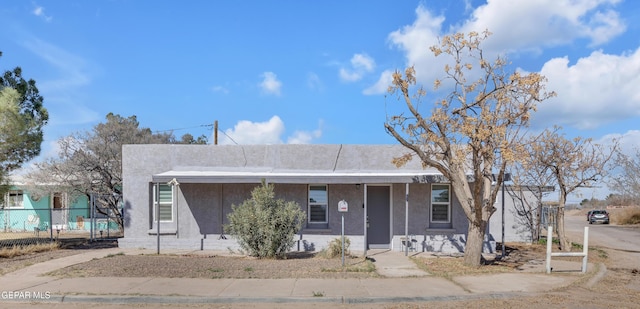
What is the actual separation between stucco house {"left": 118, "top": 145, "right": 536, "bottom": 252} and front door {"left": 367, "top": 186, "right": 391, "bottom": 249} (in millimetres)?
34

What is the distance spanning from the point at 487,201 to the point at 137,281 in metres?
8.64

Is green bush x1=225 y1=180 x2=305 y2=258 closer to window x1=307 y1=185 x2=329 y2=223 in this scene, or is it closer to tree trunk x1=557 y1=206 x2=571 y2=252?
window x1=307 y1=185 x2=329 y2=223

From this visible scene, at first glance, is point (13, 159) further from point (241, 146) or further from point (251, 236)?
point (251, 236)

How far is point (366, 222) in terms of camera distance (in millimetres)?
15602

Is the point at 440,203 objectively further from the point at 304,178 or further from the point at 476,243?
the point at 304,178

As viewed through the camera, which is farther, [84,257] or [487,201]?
[84,257]

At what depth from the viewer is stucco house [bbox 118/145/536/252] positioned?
15852 millimetres

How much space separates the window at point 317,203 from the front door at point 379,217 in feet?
5.13

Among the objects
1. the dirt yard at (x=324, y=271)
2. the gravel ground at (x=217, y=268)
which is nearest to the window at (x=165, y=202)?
the dirt yard at (x=324, y=271)

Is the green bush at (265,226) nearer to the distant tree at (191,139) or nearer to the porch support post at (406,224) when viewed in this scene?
the porch support post at (406,224)

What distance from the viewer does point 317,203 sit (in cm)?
1659

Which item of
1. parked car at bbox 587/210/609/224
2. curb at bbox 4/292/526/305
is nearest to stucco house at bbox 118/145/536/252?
curb at bbox 4/292/526/305

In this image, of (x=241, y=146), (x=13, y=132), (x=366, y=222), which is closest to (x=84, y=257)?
(x=13, y=132)

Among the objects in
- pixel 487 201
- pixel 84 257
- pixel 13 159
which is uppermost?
pixel 13 159
